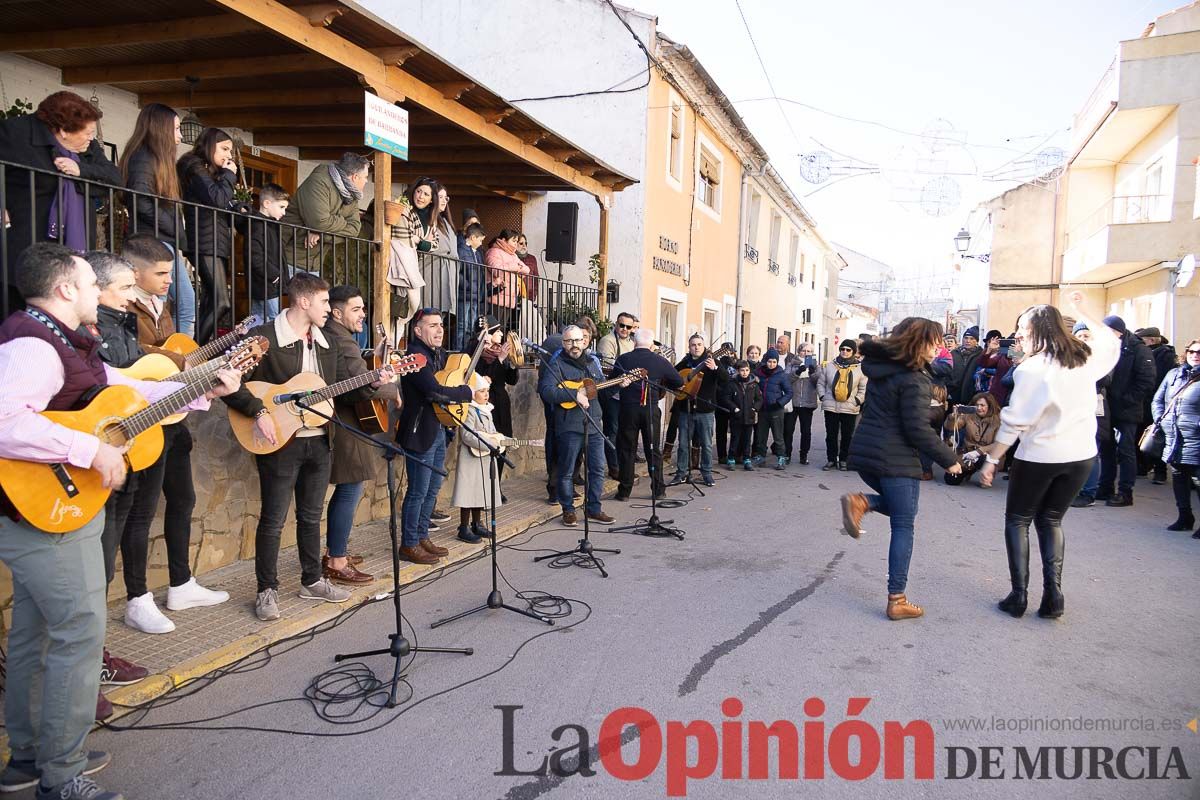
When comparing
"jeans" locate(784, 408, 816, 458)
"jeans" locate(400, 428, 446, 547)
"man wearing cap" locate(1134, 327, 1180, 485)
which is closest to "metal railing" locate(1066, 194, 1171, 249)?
"man wearing cap" locate(1134, 327, 1180, 485)

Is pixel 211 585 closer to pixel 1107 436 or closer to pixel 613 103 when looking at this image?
pixel 1107 436

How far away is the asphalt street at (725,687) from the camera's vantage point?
3092mm

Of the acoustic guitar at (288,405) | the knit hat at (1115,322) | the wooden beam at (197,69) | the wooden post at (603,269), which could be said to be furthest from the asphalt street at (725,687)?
the wooden post at (603,269)

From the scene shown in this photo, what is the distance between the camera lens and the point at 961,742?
11.2 ft

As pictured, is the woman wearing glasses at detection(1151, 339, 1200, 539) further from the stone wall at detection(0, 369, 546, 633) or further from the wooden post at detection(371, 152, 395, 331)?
the stone wall at detection(0, 369, 546, 633)

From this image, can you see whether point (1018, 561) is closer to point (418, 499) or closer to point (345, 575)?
point (418, 499)

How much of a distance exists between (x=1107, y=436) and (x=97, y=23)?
36.3ft

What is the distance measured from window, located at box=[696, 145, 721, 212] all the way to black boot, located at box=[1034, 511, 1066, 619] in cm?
1205

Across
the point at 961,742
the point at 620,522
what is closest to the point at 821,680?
the point at 961,742

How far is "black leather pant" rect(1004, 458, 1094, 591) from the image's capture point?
4.93 m

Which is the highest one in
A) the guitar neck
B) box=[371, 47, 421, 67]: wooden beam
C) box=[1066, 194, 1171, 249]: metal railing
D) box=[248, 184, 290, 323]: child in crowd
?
box=[1066, 194, 1171, 249]: metal railing

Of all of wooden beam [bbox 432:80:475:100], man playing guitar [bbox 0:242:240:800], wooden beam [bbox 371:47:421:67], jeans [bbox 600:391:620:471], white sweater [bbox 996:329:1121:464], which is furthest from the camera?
jeans [bbox 600:391:620:471]

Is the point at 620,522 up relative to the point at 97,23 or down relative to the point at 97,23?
down

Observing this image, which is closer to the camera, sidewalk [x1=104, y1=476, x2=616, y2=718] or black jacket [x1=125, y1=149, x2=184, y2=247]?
sidewalk [x1=104, y1=476, x2=616, y2=718]
